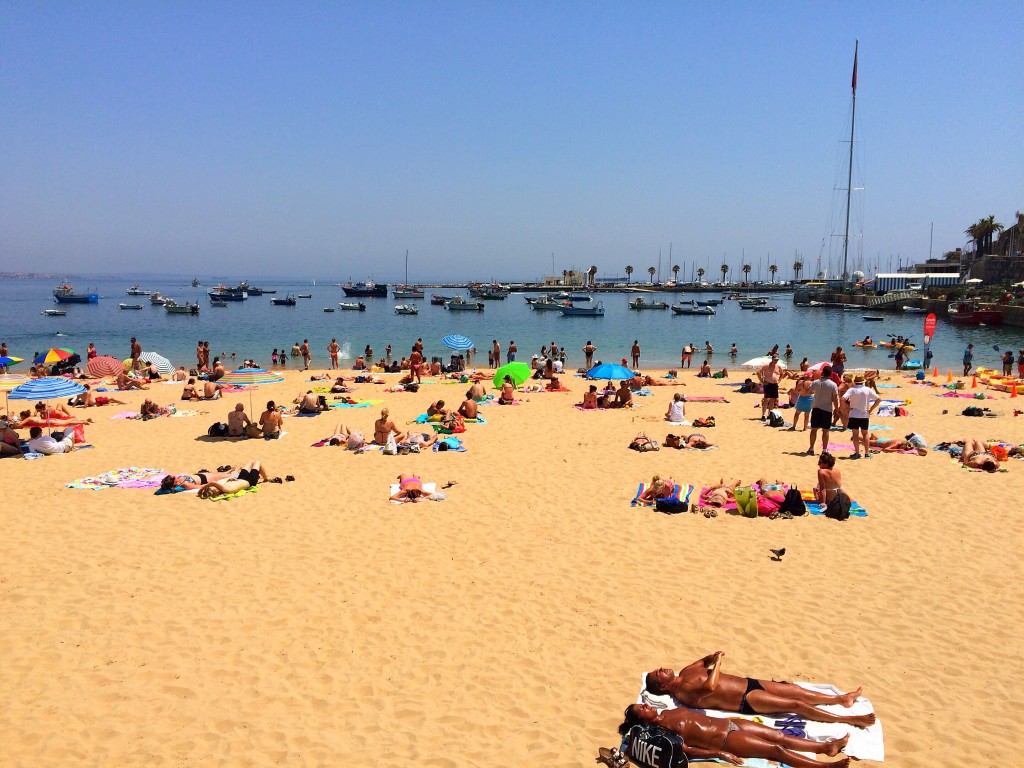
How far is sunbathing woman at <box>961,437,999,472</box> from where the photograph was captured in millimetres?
10648

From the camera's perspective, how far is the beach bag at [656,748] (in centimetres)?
412

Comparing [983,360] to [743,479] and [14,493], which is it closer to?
[743,479]

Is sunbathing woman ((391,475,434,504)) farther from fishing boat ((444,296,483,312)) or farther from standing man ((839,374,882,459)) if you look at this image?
fishing boat ((444,296,483,312))

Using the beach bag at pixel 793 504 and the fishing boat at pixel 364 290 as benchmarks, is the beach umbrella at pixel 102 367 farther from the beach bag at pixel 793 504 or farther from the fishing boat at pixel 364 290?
the fishing boat at pixel 364 290

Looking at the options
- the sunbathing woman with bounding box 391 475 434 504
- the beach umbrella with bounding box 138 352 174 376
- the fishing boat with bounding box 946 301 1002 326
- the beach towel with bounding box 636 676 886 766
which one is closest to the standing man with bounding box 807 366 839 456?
the sunbathing woman with bounding box 391 475 434 504

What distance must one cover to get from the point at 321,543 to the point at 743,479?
6.59 m

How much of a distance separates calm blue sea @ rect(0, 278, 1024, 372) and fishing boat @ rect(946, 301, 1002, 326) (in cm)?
112

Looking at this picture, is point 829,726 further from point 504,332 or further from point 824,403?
point 504,332

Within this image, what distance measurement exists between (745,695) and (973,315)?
2366 inches

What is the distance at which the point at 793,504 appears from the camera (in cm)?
879

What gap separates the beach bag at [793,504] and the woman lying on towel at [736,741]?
4.75 meters

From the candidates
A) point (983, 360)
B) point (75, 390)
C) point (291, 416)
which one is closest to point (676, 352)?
point (983, 360)

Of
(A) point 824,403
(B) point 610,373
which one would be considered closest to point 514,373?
(B) point 610,373

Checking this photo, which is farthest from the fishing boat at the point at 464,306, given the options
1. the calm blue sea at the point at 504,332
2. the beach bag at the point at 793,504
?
the beach bag at the point at 793,504
